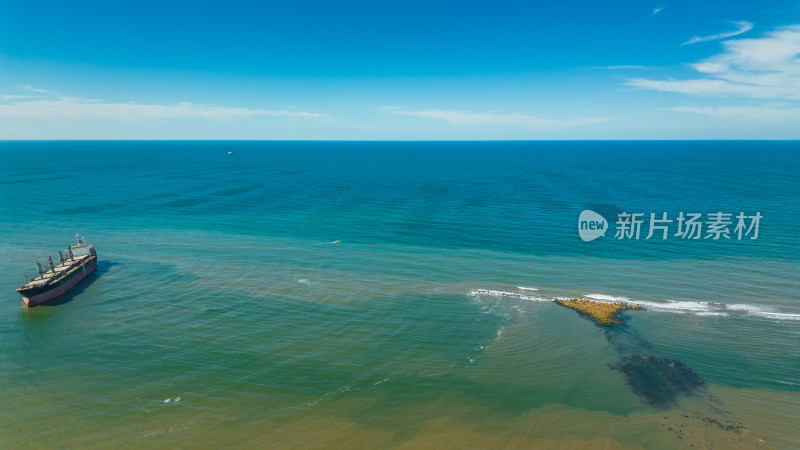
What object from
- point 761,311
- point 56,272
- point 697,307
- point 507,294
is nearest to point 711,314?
point 697,307

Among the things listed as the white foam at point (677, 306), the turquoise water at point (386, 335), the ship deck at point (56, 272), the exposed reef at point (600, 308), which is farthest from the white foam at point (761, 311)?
the ship deck at point (56, 272)

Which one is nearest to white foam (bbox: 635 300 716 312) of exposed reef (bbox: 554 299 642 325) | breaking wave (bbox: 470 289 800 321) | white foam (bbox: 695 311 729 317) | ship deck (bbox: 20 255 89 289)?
breaking wave (bbox: 470 289 800 321)

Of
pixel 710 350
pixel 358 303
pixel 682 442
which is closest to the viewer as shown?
pixel 682 442

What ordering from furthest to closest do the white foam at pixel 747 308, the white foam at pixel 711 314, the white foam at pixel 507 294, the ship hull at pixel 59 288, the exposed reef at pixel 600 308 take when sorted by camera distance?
the white foam at pixel 507 294 → the ship hull at pixel 59 288 → the white foam at pixel 747 308 → the white foam at pixel 711 314 → the exposed reef at pixel 600 308

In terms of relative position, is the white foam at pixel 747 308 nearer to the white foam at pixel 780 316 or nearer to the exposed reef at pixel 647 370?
the white foam at pixel 780 316

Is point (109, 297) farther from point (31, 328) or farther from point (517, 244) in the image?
point (517, 244)

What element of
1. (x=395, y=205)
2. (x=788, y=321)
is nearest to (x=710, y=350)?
(x=788, y=321)
